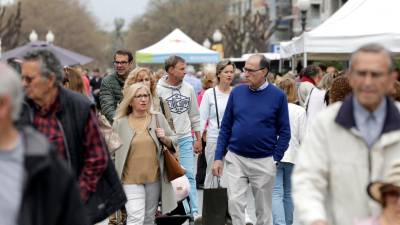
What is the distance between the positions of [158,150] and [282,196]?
2053 millimetres

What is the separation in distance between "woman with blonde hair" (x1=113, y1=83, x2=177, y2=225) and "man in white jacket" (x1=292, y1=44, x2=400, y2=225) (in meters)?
4.20

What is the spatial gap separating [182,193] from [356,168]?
492 cm

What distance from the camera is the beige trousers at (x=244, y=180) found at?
919 centimetres

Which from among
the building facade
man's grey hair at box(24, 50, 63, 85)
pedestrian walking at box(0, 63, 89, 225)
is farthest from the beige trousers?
the building facade

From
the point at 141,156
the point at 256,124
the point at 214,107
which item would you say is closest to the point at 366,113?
the point at 141,156

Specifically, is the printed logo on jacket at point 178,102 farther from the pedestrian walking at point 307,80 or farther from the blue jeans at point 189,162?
the pedestrian walking at point 307,80

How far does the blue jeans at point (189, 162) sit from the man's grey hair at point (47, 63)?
226 inches

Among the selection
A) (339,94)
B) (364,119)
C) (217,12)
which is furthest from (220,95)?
(217,12)

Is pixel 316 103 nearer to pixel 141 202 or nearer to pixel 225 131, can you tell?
pixel 225 131

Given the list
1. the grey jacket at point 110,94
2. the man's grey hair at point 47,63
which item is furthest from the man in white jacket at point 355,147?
the grey jacket at point 110,94

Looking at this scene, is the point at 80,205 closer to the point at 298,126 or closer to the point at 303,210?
the point at 303,210

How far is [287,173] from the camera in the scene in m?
10.4

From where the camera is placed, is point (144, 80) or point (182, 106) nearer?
point (144, 80)

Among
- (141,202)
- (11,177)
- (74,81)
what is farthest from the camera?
(141,202)
